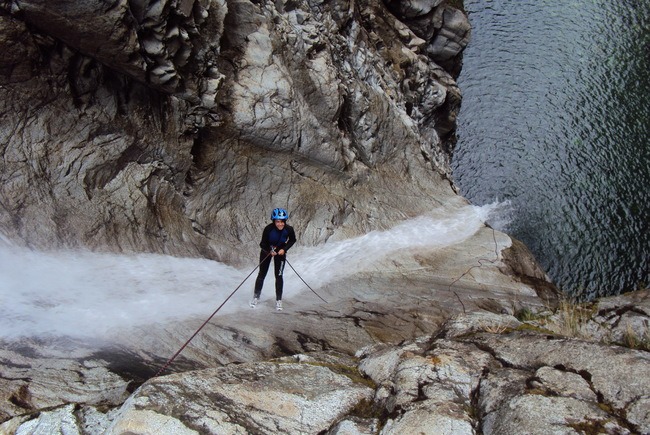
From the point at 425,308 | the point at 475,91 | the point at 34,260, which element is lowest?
the point at 425,308

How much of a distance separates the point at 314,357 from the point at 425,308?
5.65 meters

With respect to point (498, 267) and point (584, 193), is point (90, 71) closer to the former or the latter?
point (498, 267)

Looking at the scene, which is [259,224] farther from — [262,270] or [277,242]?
[277,242]

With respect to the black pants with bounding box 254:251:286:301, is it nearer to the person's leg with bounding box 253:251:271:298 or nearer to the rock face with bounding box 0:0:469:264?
the person's leg with bounding box 253:251:271:298

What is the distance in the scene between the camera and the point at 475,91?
30062mm

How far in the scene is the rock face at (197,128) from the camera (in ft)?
39.0

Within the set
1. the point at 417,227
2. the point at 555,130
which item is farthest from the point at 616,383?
the point at 555,130

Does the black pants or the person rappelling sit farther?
the black pants

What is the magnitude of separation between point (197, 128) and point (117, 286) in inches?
202

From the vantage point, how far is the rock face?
1188 cm

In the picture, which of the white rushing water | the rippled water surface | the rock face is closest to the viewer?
the white rushing water

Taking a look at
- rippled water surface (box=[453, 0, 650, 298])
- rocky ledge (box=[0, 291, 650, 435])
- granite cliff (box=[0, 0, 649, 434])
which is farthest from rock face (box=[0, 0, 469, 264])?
rocky ledge (box=[0, 291, 650, 435])

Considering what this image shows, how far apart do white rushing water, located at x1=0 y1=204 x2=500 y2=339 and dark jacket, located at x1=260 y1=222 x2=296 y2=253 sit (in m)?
1.81

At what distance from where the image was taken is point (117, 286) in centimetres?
1224
